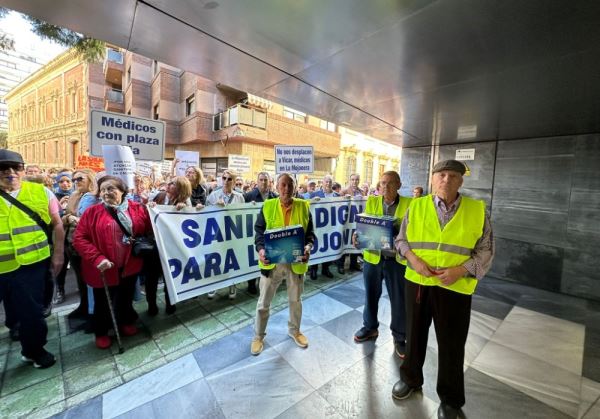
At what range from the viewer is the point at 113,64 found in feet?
71.9

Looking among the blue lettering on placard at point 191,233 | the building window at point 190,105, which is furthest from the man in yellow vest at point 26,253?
the building window at point 190,105

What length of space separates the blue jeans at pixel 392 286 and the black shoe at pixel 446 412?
73 cm

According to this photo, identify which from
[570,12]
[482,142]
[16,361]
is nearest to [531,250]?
[482,142]

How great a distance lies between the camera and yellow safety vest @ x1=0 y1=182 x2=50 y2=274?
2141 mm

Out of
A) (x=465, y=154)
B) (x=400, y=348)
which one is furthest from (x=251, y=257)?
(x=465, y=154)

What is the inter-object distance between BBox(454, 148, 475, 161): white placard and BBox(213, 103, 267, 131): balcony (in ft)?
37.4

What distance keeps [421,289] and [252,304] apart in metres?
2.47

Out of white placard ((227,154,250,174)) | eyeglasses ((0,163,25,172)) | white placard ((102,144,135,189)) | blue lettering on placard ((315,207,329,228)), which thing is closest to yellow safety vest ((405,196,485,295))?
blue lettering on placard ((315,207,329,228))

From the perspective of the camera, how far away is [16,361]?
8.14ft

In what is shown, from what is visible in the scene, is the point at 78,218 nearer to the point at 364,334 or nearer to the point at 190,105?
the point at 364,334

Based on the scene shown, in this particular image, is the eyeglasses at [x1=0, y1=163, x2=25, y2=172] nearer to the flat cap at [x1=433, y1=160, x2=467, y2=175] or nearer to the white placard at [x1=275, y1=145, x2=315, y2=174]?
the white placard at [x1=275, y1=145, x2=315, y2=174]

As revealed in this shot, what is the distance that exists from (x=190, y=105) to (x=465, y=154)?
1679cm

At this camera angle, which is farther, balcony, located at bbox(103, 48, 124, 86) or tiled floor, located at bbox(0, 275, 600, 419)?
balcony, located at bbox(103, 48, 124, 86)

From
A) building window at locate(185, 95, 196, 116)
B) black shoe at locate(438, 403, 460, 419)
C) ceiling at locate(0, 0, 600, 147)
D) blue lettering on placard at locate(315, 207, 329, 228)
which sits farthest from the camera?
building window at locate(185, 95, 196, 116)
